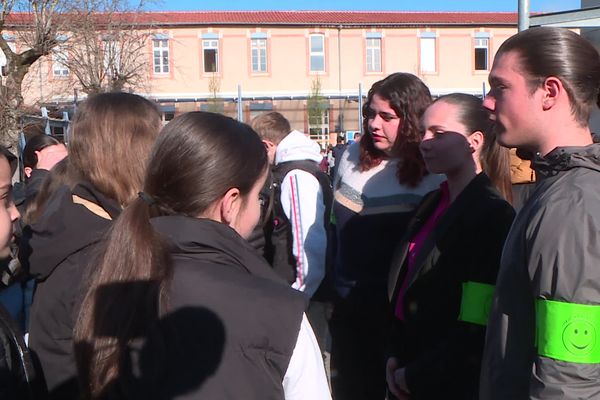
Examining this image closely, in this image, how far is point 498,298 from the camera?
186 centimetres

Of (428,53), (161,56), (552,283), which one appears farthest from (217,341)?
(161,56)

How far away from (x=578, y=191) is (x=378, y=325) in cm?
168

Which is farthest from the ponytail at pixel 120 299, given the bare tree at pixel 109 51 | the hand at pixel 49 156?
the bare tree at pixel 109 51

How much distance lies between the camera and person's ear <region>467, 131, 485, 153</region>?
270 centimetres

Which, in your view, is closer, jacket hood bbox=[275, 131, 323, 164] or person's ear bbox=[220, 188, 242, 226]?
person's ear bbox=[220, 188, 242, 226]

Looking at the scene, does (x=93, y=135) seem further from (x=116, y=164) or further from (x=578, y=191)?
(x=578, y=191)

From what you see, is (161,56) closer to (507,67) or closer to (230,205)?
(507,67)

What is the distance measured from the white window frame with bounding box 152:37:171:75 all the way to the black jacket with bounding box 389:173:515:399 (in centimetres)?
3499

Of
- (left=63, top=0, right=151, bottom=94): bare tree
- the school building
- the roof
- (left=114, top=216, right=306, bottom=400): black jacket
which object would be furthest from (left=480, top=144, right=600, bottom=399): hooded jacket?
the roof

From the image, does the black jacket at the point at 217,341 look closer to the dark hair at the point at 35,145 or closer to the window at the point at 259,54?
the dark hair at the point at 35,145

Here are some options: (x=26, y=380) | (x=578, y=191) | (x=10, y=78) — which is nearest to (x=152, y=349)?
(x=26, y=380)

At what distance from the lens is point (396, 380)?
265 cm

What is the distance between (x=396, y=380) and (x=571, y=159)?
A: 1.28 meters

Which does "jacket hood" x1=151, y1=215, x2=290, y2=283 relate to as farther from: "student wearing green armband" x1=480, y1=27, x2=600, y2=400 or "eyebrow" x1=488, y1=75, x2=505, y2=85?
"eyebrow" x1=488, y1=75, x2=505, y2=85
